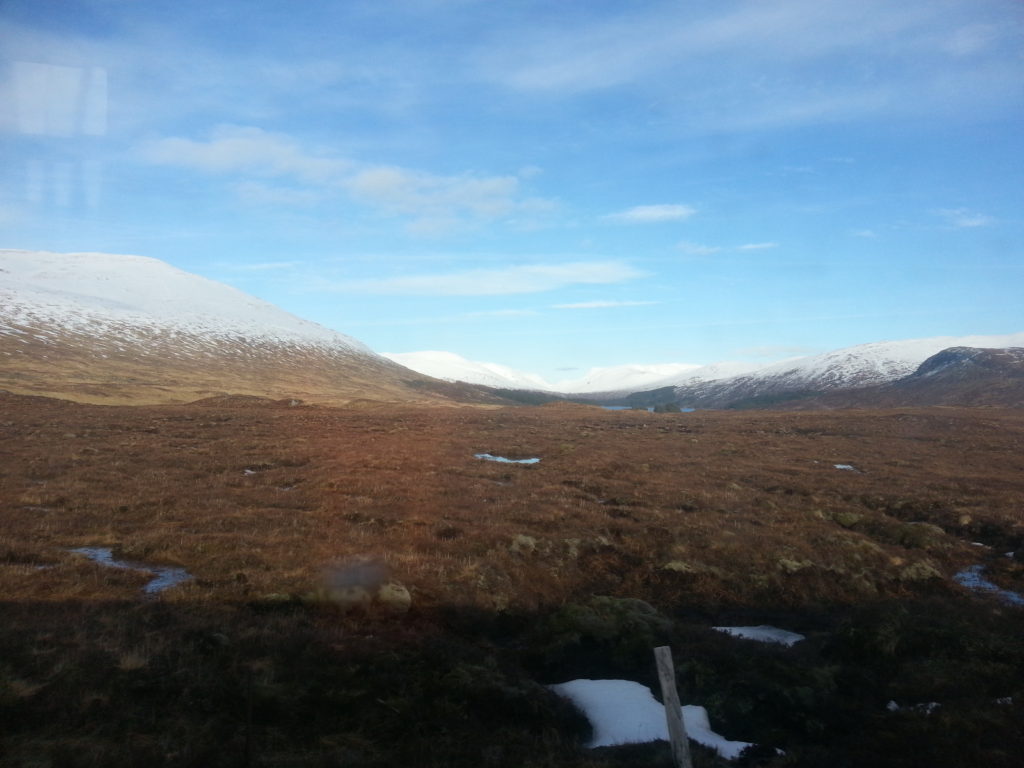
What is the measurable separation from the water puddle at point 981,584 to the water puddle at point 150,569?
900 inches

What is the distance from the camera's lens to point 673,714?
7980mm

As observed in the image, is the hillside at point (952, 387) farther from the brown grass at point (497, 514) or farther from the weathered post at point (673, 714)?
the weathered post at point (673, 714)

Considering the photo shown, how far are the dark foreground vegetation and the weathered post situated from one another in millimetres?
621

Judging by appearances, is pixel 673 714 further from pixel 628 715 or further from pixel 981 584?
pixel 981 584

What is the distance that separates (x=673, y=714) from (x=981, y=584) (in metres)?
17.2

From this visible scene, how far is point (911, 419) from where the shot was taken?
73.9 metres

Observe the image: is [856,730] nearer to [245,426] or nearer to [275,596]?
[275,596]

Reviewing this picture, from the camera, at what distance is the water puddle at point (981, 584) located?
697 inches

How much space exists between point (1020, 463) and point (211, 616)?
166 feet

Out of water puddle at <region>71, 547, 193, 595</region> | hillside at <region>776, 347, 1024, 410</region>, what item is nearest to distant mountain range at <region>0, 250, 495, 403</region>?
water puddle at <region>71, 547, 193, 595</region>

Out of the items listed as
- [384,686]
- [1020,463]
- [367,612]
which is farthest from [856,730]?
[1020,463]

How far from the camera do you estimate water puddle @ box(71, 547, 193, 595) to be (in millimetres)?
14164

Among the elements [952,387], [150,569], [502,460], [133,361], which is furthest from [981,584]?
[133,361]

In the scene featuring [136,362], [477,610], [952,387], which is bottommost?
[477,610]
